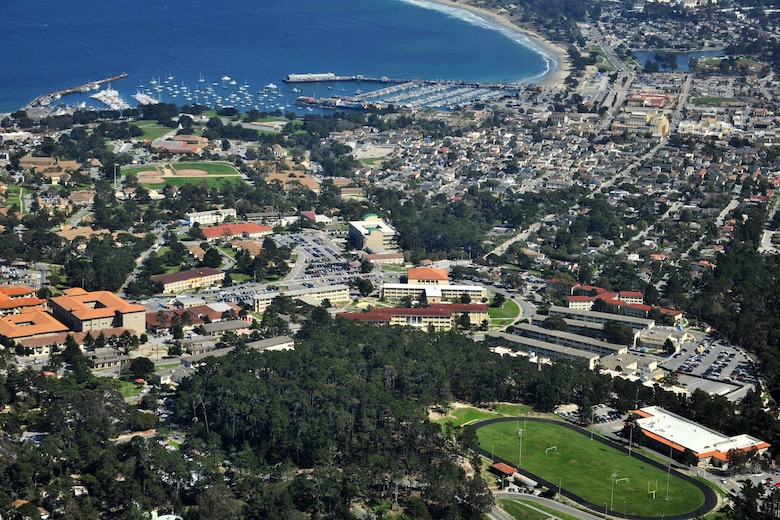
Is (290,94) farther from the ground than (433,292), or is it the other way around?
(433,292)

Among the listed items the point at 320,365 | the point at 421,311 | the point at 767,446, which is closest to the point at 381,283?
the point at 421,311

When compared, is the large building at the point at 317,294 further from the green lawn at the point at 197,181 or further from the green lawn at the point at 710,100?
the green lawn at the point at 710,100

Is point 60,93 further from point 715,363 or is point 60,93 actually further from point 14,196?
point 715,363

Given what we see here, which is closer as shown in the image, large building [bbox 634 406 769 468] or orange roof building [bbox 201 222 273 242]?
large building [bbox 634 406 769 468]

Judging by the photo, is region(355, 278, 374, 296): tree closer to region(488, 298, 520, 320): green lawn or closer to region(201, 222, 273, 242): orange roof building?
region(488, 298, 520, 320): green lawn

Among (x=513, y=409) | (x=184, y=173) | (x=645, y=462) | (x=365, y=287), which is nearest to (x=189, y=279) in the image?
(x=365, y=287)

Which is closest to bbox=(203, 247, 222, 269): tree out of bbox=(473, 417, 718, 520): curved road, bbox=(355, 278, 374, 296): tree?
bbox=(355, 278, 374, 296): tree
